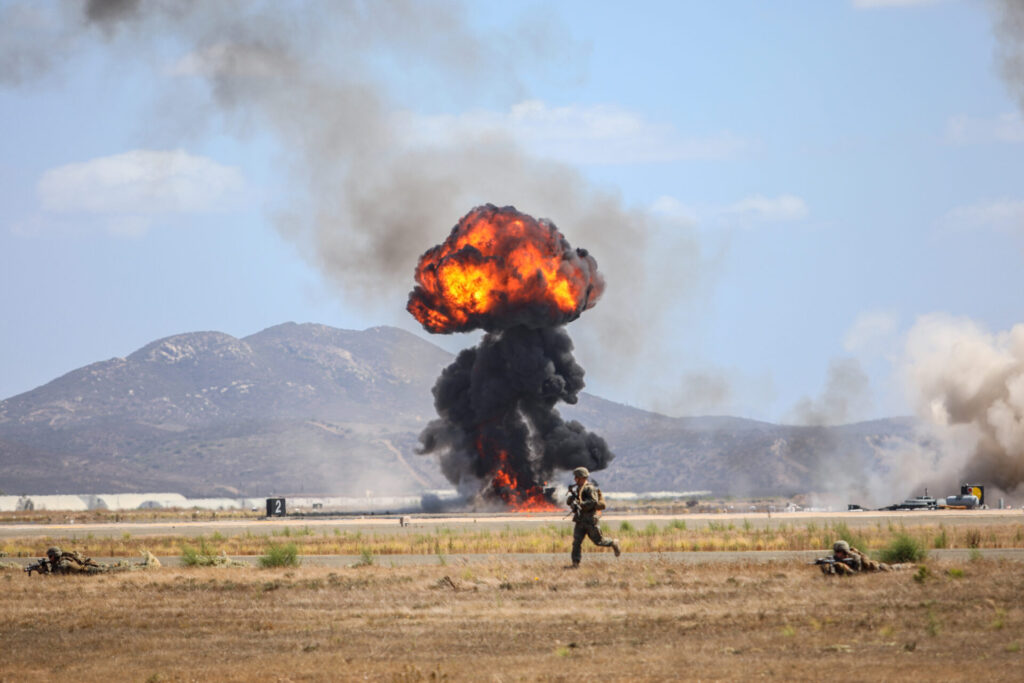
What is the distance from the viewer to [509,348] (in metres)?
102

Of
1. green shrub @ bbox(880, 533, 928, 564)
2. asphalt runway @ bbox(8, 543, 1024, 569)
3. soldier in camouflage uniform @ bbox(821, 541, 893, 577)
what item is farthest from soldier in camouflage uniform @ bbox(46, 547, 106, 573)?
green shrub @ bbox(880, 533, 928, 564)

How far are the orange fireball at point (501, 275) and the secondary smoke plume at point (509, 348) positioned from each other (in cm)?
8

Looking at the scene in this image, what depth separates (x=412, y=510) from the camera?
11150 cm

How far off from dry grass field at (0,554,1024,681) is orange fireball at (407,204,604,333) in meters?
65.4

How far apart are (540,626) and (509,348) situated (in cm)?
7728

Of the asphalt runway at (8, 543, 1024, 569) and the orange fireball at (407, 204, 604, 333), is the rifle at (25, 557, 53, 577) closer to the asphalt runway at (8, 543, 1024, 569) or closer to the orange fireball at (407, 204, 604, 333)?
the asphalt runway at (8, 543, 1024, 569)

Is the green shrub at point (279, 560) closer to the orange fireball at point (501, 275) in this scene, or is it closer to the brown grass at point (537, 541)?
the brown grass at point (537, 541)

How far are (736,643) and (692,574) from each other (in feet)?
31.0

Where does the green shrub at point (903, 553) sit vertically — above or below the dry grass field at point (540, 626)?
above

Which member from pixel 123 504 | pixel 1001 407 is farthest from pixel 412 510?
pixel 123 504

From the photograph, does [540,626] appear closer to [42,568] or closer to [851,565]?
[851,565]

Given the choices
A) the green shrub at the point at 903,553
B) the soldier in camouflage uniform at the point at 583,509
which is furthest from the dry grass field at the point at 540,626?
the green shrub at the point at 903,553

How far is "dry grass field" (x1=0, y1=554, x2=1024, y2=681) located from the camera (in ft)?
67.2

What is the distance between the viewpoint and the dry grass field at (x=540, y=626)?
20484mm
